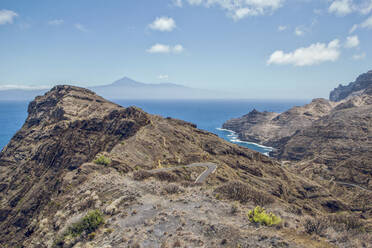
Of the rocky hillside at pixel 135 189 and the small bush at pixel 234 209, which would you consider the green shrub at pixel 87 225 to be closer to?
the rocky hillside at pixel 135 189

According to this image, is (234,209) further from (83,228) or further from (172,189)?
(83,228)

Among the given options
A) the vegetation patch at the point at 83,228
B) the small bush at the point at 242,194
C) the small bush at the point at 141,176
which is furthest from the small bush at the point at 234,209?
the small bush at the point at 141,176

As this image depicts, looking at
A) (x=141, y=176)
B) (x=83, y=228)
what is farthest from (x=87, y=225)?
(x=141, y=176)

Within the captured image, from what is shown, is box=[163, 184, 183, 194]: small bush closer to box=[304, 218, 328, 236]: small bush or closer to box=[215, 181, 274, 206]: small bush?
box=[215, 181, 274, 206]: small bush

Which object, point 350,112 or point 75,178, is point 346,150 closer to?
point 350,112

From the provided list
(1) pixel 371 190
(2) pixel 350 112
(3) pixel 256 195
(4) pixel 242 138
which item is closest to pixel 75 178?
(3) pixel 256 195

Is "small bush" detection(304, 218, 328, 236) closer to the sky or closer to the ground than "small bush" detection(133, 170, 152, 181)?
closer to the sky

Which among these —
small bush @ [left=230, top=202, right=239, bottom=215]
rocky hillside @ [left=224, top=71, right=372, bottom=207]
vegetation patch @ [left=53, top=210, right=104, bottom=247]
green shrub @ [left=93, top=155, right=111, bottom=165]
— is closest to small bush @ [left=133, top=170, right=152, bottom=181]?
green shrub @ [left=93, top=155, right=111, bottom=165]
